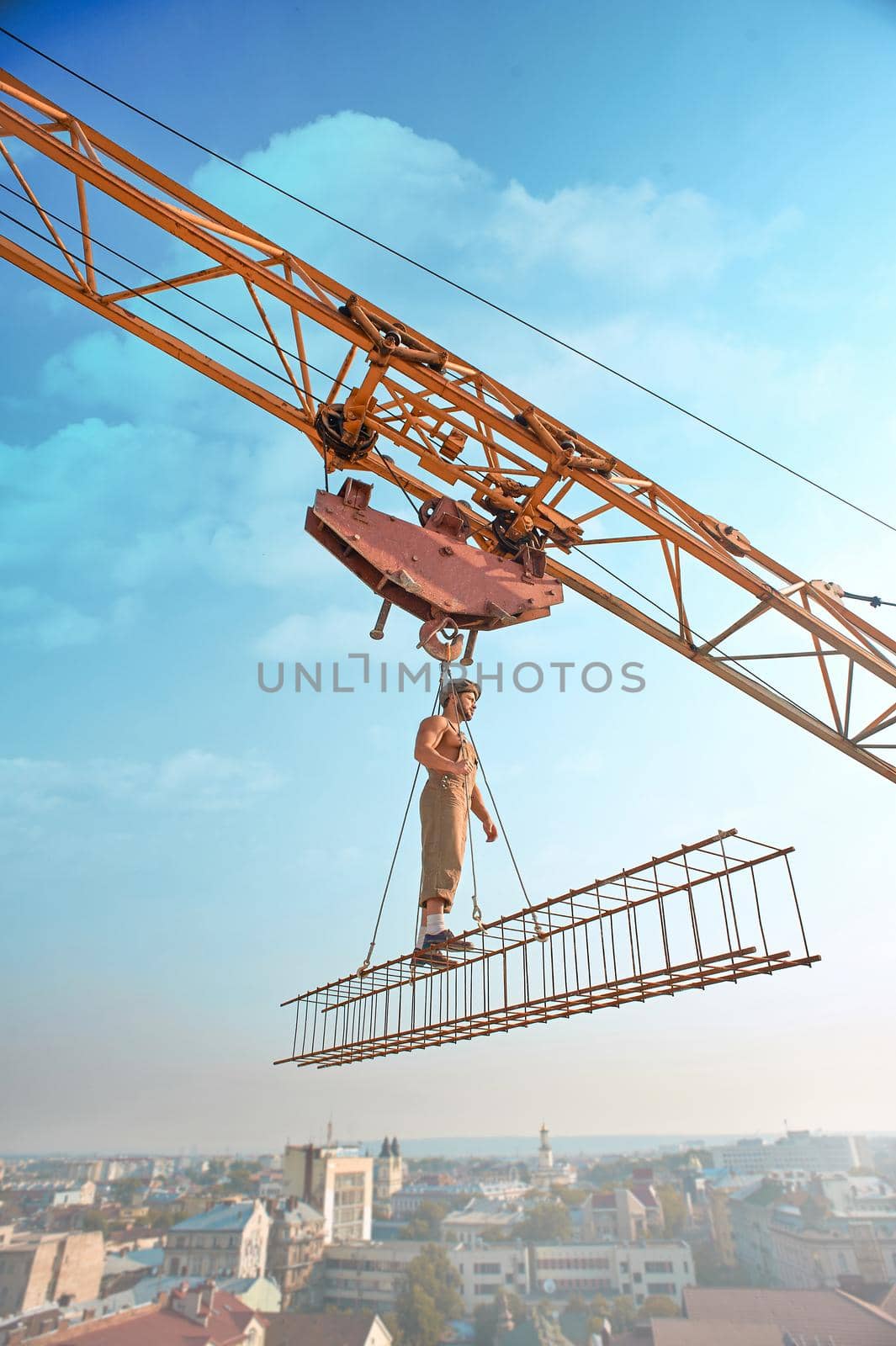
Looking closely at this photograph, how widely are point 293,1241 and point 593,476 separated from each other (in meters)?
35.0

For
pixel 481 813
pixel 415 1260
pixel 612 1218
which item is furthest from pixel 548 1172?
pixel 481 813

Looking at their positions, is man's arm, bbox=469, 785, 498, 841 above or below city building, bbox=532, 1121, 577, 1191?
above

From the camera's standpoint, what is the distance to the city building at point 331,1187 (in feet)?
110

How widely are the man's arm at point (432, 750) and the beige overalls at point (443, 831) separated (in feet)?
0.24

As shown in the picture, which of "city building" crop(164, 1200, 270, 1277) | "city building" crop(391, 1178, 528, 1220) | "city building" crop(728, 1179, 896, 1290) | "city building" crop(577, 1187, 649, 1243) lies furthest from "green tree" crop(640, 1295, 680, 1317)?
"city building" crop(164, 1200, 270, 1277)

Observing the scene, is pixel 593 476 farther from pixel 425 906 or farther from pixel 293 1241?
pixel 293 1241

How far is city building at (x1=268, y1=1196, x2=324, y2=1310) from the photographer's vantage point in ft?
94.9

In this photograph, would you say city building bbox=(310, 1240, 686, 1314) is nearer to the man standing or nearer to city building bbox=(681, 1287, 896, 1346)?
city building bbox=(681, 1287, 896, 1346)

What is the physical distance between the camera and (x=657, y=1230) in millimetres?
35625

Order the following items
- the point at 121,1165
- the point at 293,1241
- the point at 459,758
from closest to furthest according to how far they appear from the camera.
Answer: the point at 459,758, the point at 293,1241, the point at 121,1165

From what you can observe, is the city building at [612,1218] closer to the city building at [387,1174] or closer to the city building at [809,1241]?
the city building at [809,1241]

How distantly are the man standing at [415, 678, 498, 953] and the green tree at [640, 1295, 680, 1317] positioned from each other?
3490 centimetres

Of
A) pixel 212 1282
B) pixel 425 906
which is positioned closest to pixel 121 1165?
pixel 212 1282

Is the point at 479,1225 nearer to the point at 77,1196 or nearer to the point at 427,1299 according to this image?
the point at 427,1299
